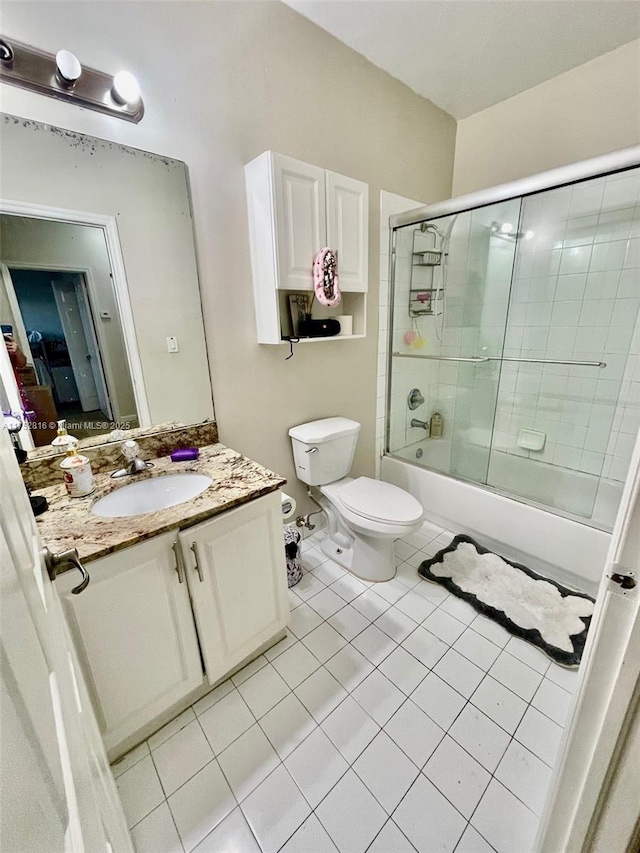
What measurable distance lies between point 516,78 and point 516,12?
1.52 feet

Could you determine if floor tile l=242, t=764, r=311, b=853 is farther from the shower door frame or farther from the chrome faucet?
the shower door frame

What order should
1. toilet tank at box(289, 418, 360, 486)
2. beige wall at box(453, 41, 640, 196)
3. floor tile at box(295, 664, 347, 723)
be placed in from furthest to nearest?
toilet tank at box(289, 418, 360, 486)
beige wall at box(453, 41, 640, 196)
floor tile at box(295, 664, 347, 723)

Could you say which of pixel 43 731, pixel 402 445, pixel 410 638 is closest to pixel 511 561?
pixel 410 638

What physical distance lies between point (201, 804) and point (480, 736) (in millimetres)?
876

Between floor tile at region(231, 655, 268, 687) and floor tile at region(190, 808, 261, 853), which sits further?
floor tile at region(231, 655, 268, 687)

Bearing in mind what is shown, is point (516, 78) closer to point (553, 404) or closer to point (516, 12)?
point (516, 12)

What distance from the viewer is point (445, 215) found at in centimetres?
194

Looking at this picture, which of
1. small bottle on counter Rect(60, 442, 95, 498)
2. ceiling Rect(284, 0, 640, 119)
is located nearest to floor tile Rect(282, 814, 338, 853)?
small bottle on counter Rect(60, 442, 95, 498)

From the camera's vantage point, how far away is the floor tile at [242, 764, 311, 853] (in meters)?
0.93

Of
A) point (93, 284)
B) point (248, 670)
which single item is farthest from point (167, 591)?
point (93, 284)

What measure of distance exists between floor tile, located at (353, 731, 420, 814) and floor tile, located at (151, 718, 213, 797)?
1.60 ft

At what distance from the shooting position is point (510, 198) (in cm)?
169

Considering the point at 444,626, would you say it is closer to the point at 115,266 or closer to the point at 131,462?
the point at 131,462

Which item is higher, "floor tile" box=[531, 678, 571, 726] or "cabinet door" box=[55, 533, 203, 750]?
"cabinet door" box=[55, 533, 203, 750]
